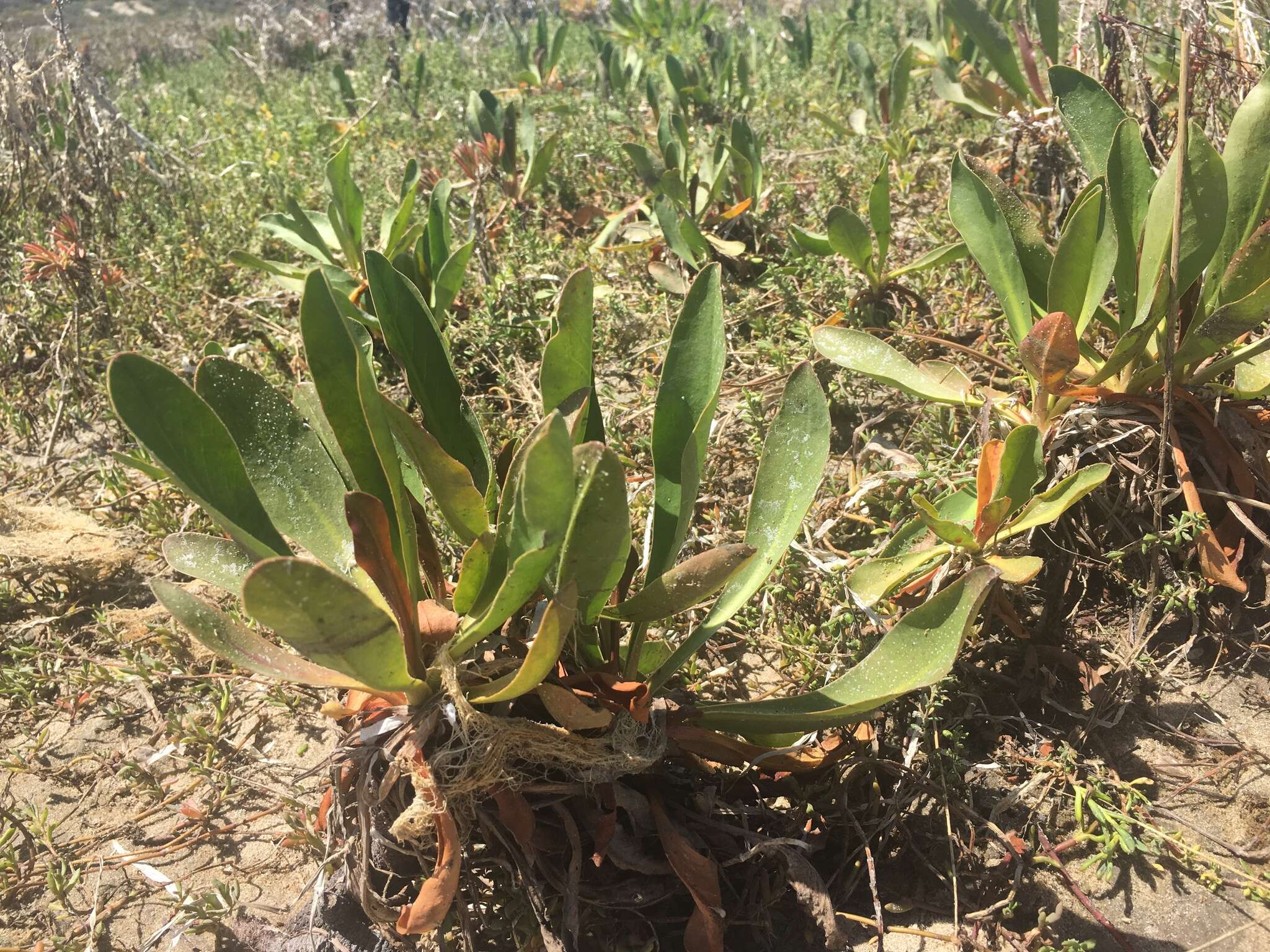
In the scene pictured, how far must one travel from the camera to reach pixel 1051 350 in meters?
1.85

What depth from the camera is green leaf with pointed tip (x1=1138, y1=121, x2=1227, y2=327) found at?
1818 millimetres

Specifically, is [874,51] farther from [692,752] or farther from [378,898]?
[378,898]

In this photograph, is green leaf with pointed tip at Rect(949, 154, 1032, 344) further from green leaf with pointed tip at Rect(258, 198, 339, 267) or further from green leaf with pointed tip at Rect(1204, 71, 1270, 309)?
green leaf with pointed tip at Rect(258, 198, 339, 267)

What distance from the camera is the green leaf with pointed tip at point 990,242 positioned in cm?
209

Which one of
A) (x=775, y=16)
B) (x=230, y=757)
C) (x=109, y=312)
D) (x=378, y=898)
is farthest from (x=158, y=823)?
(x=775, y=16)

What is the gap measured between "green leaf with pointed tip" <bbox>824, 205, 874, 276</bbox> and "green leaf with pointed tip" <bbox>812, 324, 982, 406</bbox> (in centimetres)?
49

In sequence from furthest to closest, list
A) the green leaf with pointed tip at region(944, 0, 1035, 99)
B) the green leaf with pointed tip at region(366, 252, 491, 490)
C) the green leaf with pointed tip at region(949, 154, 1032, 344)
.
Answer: the green leaf with pointed tip at region(944, 0, 1035, 99) → the green leaf with pointed tip at region(949, 154, 1032, 344) → the green leaf with pointed tip at region(366, 252, 491, 490)

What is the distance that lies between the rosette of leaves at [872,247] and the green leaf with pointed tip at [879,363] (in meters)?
0.39

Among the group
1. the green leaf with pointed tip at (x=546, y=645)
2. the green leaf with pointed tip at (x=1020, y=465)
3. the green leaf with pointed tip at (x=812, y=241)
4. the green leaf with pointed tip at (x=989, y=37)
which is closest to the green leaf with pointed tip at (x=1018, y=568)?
the green leaf with pointed tip at (x=1020, y=465)

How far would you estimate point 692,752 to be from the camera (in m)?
1.68

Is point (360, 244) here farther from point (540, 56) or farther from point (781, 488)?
point (540, 56)

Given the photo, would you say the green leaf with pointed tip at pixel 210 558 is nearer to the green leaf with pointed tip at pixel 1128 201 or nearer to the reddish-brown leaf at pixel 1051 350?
the reddish-brown leaf at pixel 1051 350

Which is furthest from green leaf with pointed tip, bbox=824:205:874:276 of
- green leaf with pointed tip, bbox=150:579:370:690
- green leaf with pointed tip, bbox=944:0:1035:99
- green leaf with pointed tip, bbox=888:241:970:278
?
green leaf with pointed tip, bbox=150:579:370:690

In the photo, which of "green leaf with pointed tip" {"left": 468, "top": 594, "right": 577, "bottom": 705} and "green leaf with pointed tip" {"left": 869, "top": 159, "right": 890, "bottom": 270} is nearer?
"green leaf with pointed tip" {"left": 468, "top": 594, "right": 577, "bottom": 705}
